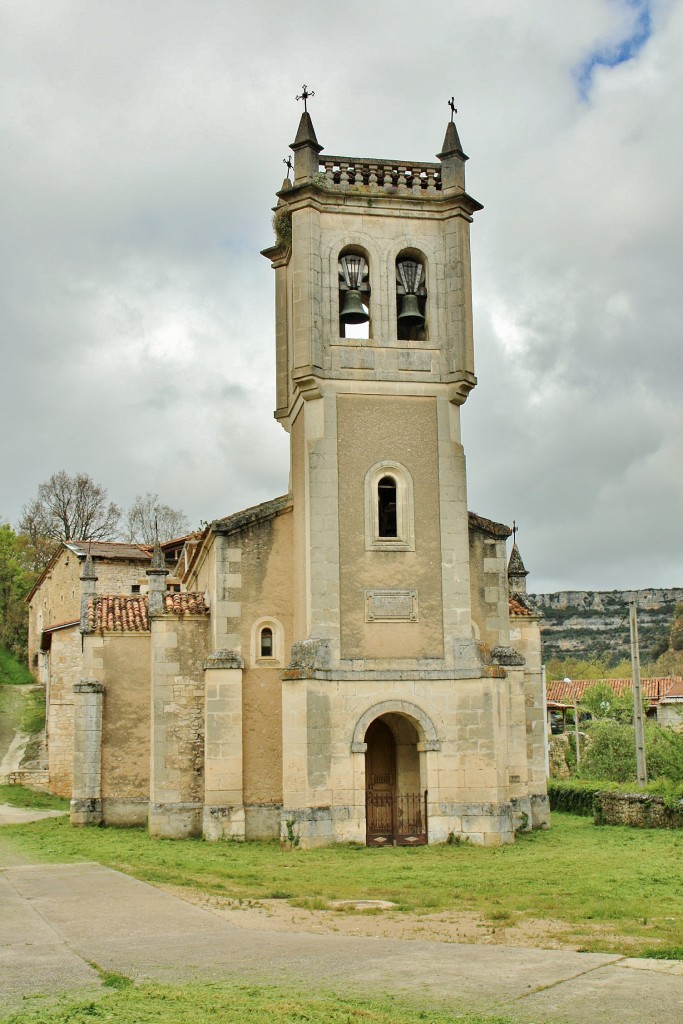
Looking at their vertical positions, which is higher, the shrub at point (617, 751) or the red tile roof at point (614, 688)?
the red tile roof at point (614, 688)

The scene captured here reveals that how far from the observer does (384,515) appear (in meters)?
25.6

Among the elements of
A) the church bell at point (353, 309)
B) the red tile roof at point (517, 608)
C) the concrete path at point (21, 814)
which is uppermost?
the church bell at point (353, 309)

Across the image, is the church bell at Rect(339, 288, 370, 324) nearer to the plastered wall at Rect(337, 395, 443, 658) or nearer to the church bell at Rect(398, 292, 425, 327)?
the church bell at Rect(398, 292, 425, 327)

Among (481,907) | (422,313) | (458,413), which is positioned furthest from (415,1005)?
(422,313)

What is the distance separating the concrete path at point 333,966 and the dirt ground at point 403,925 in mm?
513

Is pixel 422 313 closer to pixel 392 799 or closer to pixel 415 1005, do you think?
pixel 392 799

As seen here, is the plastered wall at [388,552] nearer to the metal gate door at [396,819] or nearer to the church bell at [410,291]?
the church bell at [410,291]

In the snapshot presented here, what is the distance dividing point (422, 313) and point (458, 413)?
2.82 metres

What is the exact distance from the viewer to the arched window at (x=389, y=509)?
2502 cm

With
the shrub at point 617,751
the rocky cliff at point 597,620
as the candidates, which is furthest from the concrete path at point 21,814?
the rocky cliff at point 597,620

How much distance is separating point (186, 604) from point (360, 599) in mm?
5492

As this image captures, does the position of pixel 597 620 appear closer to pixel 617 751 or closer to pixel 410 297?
pixel 617 751

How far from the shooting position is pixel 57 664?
44.8m

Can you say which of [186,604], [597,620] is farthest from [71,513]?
[597,620]
